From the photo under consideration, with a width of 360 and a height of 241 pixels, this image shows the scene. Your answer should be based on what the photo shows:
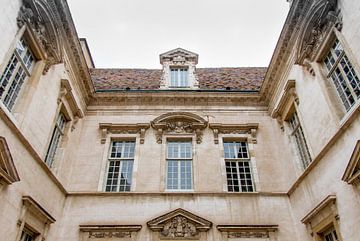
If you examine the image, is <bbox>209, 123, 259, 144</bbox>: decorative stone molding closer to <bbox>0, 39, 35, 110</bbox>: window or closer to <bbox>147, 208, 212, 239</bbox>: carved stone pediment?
<bbox>147, 208, 212, 239</bbox>: carved stone pediment

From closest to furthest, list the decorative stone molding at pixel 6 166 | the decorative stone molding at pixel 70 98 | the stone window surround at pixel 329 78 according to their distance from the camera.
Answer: the decorative stone molding at pixel 6 166
the stone window surround at pixel 329 78
the decorative stone molding at pixel 70 98

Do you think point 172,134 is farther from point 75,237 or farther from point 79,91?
point 75,237

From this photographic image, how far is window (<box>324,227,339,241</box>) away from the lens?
670 centimetres

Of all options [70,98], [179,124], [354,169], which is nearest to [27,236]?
[70,98]

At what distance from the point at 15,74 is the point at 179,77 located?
21.5 feet

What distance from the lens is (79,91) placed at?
10.2 m

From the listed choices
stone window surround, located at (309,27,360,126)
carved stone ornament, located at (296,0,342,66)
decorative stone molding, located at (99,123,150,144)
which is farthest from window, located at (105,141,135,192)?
stone window surround, located at (309,27,360,126)

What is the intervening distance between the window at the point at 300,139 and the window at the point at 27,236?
7.33 metres

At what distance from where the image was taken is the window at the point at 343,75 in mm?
6379

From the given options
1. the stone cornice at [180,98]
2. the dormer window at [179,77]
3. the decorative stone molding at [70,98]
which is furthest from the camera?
the dormer window at [179,77]

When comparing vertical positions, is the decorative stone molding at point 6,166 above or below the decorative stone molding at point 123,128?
below

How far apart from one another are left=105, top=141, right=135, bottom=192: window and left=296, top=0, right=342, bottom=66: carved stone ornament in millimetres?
5933

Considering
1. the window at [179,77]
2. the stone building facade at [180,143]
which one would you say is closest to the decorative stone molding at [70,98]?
the stone building facade at [180,143]

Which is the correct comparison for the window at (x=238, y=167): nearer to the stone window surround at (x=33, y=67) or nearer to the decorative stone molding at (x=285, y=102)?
the decorative stone molding at (x=285, y=102)
